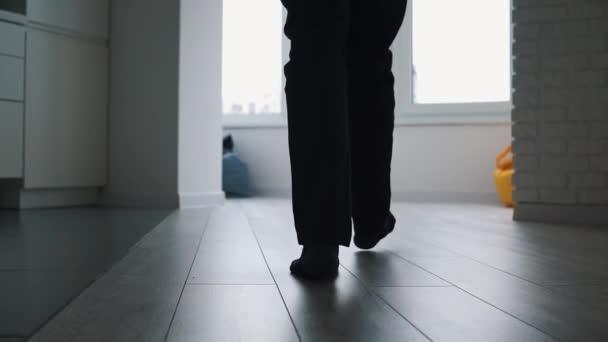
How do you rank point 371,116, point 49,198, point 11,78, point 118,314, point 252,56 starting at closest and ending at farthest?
point 118,314 < point 371,116 < point 11,78 < point 49,198 < point 252,56

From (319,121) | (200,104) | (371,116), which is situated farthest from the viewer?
(200,104)

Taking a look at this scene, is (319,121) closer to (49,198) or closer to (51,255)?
(51,255)

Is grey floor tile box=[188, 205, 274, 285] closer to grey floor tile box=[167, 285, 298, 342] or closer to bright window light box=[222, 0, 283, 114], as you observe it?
grey floor tile box=[167, 285, 298, 342]

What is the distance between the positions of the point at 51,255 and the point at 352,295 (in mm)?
763

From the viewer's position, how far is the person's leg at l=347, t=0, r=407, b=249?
118cm

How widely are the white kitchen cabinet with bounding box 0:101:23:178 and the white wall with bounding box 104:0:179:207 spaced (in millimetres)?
488

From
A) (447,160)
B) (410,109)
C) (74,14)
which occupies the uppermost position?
(74,14)

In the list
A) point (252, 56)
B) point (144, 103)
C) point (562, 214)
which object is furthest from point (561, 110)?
point (252, 56)

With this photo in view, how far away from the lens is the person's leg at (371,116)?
3.87 feet

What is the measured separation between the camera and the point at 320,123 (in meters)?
0.96

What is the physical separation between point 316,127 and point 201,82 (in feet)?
7.20

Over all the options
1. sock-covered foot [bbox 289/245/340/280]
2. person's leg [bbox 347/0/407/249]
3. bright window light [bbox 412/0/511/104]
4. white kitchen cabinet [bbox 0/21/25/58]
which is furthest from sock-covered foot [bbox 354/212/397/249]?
bright window light [bbox 412/0/511/104]

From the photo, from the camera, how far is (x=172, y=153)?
2920 millimetres

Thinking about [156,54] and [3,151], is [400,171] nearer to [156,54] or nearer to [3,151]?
[156,54]
